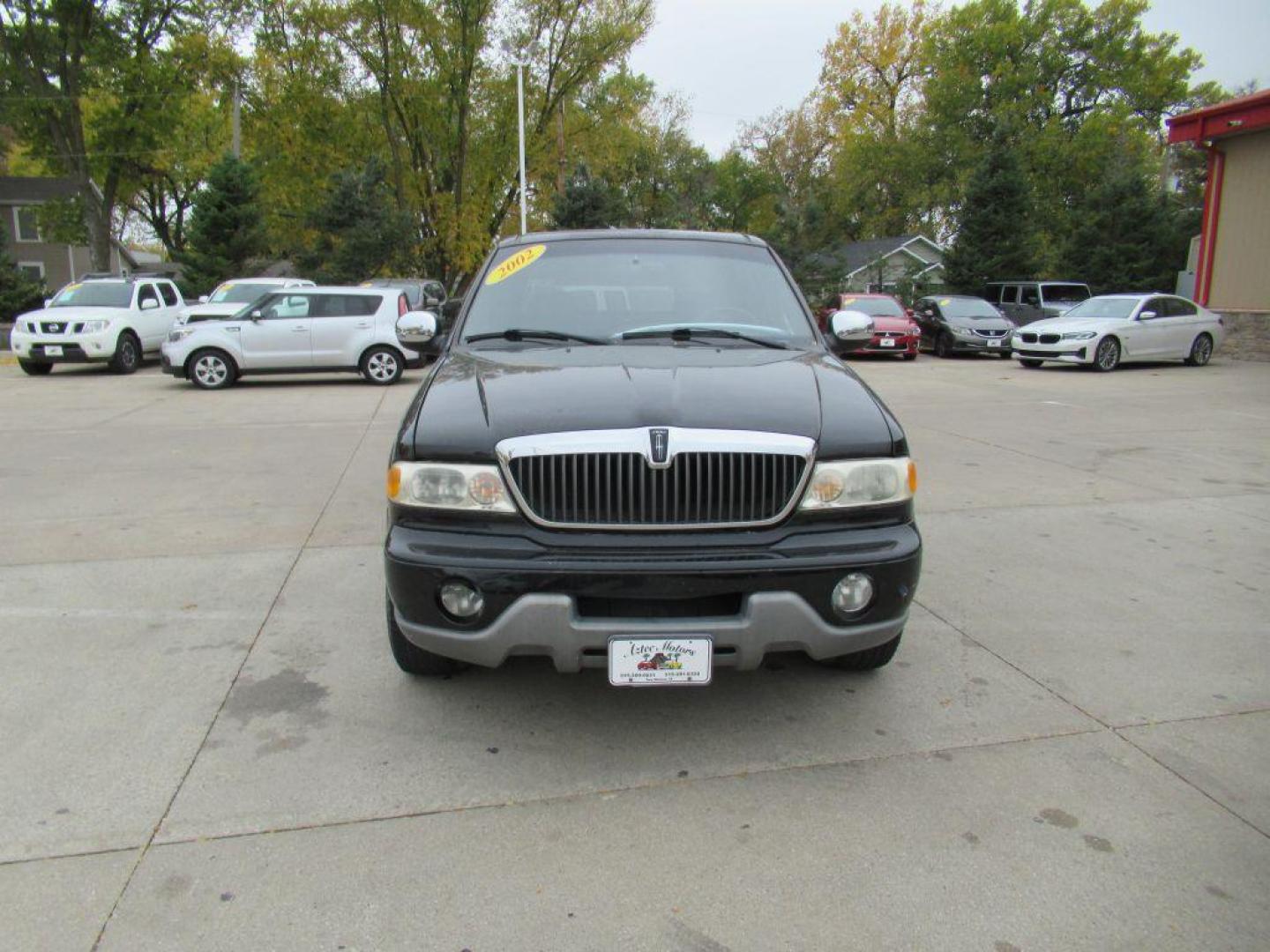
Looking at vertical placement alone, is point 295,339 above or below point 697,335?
below

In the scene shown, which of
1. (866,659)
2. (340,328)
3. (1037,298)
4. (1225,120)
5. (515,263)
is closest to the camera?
(866,659)

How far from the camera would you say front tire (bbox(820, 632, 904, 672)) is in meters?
3.70

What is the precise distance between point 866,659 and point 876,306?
18777 mm

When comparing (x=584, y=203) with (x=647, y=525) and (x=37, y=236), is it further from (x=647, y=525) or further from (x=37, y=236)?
(x=647, y=525)

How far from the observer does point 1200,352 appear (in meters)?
18.8

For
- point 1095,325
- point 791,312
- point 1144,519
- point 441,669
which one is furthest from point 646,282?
point 1095,325

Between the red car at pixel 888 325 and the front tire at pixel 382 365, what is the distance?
917 cm

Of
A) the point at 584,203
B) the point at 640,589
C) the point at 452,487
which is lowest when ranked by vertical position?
the point at 640,589

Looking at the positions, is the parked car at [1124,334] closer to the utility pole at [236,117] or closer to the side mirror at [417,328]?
the side mirror at [417,328]

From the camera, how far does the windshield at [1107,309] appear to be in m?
18.0

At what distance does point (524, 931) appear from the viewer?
236 cm

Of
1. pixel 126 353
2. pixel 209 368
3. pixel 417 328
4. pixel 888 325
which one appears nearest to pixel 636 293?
pixel 417 328

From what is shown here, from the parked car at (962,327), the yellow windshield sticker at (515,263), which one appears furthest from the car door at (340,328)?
the parked car at (962,327)

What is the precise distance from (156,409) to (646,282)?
9.72 meters
